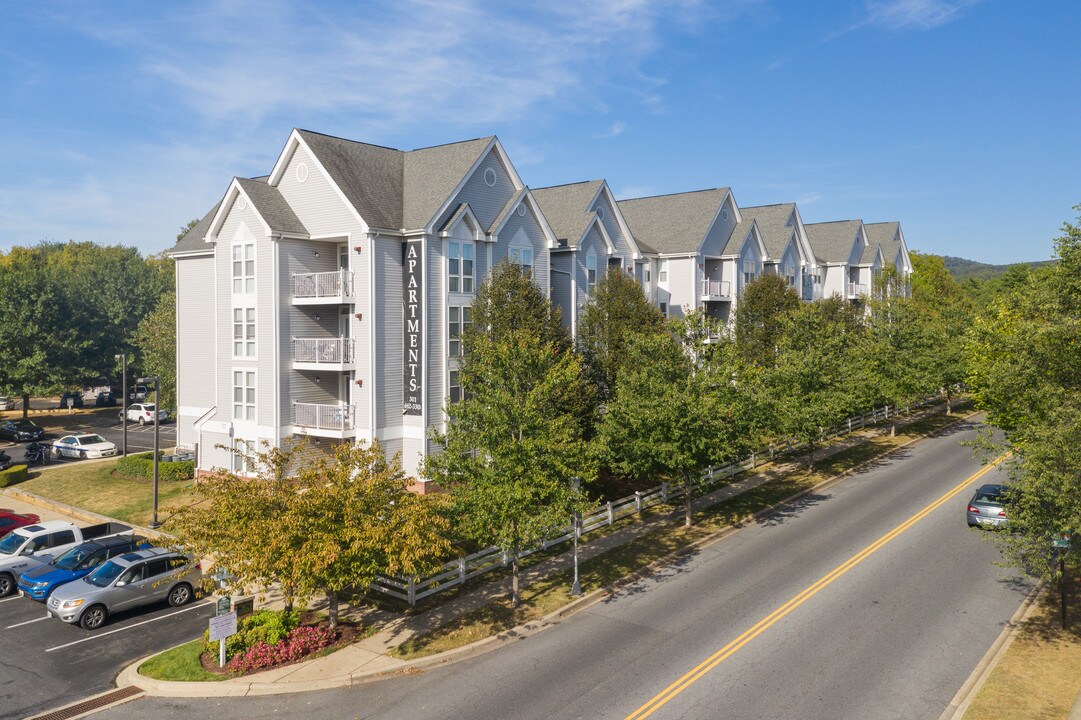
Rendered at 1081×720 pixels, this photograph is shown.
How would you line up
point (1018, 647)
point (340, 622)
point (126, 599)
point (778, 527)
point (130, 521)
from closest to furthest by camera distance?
point (1018, 647)
point (340, 622)
point (126, 599)
point (778, 527)
point (130, 521)

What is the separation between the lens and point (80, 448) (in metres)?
44.4

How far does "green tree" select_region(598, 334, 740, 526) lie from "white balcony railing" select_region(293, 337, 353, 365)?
11.3m

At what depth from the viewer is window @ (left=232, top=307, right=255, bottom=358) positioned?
3241cm

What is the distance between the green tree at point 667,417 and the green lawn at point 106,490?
693 inches

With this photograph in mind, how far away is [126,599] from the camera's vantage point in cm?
2116

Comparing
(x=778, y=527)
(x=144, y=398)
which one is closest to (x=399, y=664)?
(x=778, y=527)

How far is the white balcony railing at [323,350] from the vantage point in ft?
100

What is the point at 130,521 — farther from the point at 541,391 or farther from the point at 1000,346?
the point at 1000,346

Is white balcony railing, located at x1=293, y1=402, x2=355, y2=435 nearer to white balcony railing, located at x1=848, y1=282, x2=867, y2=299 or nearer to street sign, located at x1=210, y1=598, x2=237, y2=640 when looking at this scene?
street sign, located at x1=210, y1=598, x2=237, y2=640

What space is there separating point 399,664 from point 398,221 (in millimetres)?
19451

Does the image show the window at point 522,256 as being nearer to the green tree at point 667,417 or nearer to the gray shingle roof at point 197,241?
the green tree at point 667,417

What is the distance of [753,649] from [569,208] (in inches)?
1116

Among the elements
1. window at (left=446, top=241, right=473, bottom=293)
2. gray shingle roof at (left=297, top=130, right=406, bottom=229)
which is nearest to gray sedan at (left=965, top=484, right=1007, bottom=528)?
window at (left=446, top=241, right=473, bottom=293)

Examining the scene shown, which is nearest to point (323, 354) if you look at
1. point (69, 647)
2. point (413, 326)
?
point (413, 326)
